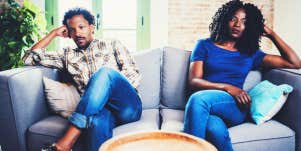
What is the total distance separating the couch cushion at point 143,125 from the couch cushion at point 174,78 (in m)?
0.19

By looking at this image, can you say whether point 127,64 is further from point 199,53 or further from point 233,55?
point 233,55

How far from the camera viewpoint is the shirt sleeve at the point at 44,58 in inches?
87.4

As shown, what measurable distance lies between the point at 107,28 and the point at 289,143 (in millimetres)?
3267

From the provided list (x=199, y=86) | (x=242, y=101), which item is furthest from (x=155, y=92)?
(x=242, y=101)

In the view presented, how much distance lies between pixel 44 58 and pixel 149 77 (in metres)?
0.74

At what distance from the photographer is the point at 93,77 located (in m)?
1.72

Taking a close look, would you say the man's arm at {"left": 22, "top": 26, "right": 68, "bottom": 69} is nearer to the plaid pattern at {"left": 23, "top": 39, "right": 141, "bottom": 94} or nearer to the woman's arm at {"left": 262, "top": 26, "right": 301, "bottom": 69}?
the plaid pattern at {"left": 23, "top": 39, "right": 141, "bottom": 94}

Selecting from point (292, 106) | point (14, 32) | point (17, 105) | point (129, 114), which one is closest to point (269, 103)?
point (292, 106)

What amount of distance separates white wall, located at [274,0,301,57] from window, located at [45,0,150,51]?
185 centimetres

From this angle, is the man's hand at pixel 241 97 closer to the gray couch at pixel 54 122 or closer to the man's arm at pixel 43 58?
the gray couch at pixel 54 122

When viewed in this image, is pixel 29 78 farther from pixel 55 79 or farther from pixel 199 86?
pixel 199 86

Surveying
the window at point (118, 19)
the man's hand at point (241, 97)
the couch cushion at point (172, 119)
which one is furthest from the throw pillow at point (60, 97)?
the window at point (118, 19)

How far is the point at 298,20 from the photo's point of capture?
13.4ft

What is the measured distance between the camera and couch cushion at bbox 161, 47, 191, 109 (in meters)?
2.33
